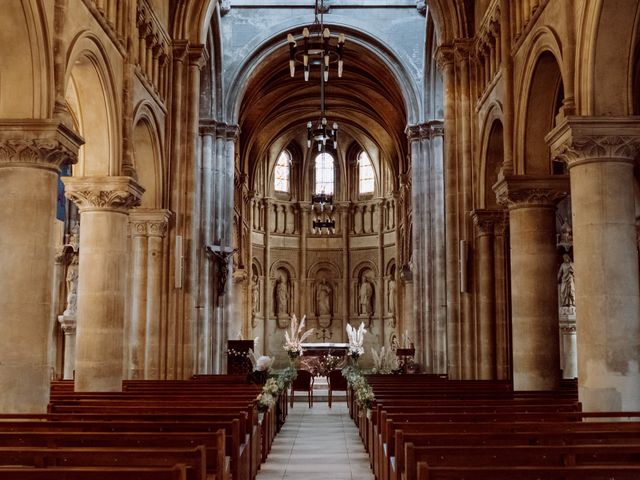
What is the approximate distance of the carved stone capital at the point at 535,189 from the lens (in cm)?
1420

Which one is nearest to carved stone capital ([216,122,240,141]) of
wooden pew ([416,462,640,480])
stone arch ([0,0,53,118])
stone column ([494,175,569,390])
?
stone column ([494,175,569,390])

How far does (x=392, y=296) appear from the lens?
43.3 metres

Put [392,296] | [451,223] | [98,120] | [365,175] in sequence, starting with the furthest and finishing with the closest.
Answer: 1. [365,175]
2. [392,296]
3. [451,223]
4. [98,120]

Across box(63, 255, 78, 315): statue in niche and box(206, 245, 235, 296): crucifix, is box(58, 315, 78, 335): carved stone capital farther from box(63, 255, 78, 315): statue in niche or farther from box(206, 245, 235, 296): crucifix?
box(206, 245, 235, 296): crucifix

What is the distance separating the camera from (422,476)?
5.00m

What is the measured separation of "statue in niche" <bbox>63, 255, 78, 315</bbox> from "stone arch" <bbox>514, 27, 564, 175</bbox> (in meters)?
11.5

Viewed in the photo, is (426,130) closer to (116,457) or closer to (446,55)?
(446,55)

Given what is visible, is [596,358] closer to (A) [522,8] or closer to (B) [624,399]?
(B) [624,399]

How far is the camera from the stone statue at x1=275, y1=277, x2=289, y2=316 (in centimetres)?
4544

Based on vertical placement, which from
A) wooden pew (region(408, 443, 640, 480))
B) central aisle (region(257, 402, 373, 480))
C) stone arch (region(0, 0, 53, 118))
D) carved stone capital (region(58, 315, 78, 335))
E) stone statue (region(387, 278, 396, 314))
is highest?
stone arch (region(0, 0, 53, 118))

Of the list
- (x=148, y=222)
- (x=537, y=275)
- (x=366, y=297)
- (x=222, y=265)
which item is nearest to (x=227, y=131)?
(x=222, y=265)

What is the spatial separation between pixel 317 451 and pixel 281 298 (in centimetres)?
3168

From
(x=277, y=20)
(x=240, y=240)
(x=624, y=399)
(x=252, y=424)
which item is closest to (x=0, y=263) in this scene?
(x=252, y=424)

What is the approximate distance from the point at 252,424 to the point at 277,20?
22301mm
